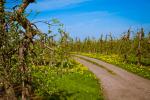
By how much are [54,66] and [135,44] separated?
45151mm

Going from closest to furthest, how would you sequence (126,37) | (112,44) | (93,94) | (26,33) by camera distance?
(26,33), (93,94), (126,37), (112,44)

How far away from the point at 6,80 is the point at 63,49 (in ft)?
9.06

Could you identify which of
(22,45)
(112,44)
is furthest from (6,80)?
(112,44)

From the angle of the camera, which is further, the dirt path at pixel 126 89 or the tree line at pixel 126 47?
the tree line at pixel 126 47

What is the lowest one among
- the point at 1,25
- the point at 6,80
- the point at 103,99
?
the point at 103,99

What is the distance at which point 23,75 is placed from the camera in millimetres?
12164

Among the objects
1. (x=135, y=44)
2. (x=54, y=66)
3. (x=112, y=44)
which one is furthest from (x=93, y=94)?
(x=112, y=44)

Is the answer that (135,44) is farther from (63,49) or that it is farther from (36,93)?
(63,49)

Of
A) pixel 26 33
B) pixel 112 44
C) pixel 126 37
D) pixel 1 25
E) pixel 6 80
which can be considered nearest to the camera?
pixel 1 25

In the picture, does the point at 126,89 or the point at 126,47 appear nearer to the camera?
the point at 126,89

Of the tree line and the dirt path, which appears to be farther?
the tree line

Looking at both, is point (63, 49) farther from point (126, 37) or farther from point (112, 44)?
point (112, 44)

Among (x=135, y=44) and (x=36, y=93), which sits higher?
(x=135, y=44)

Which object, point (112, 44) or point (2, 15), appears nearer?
point (2, 15)
